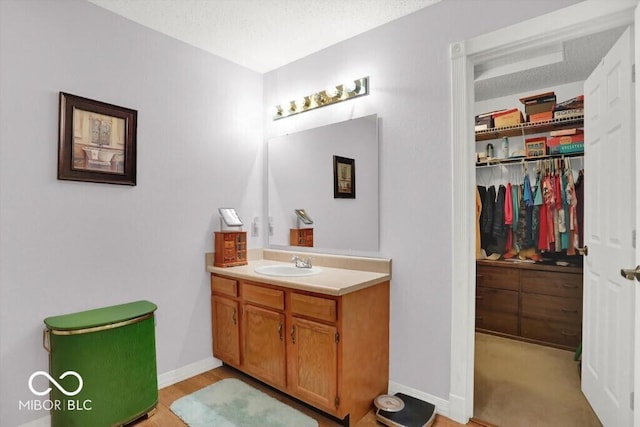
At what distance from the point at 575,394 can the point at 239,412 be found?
225 centimetres

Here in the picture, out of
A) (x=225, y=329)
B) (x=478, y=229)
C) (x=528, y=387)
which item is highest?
(x=478, y=229)

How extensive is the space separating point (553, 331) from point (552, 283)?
44 centimetres

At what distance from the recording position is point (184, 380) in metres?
2.48

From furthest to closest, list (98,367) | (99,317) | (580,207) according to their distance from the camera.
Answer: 1. (580,207)
2. (99,317)
3. (98,367)

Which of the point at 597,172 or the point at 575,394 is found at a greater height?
the point at 597,172

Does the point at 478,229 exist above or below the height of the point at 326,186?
below

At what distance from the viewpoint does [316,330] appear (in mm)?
1958

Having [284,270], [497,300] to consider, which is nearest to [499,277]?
[497,300]

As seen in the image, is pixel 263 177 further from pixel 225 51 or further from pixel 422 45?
pixel 422 45

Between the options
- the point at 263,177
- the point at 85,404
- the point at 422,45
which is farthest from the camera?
the point at 263,177

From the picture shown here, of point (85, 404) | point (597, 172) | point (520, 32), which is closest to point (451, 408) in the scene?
point (597, 172)

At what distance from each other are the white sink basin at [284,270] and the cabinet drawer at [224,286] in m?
0.21

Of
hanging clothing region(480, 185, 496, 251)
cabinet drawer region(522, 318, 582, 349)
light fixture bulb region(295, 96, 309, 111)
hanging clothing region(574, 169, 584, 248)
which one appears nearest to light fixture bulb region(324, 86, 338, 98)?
light fixture bulb region(295, 96, 309, 111)

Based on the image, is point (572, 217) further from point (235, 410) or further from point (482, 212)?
point (235, 410)
